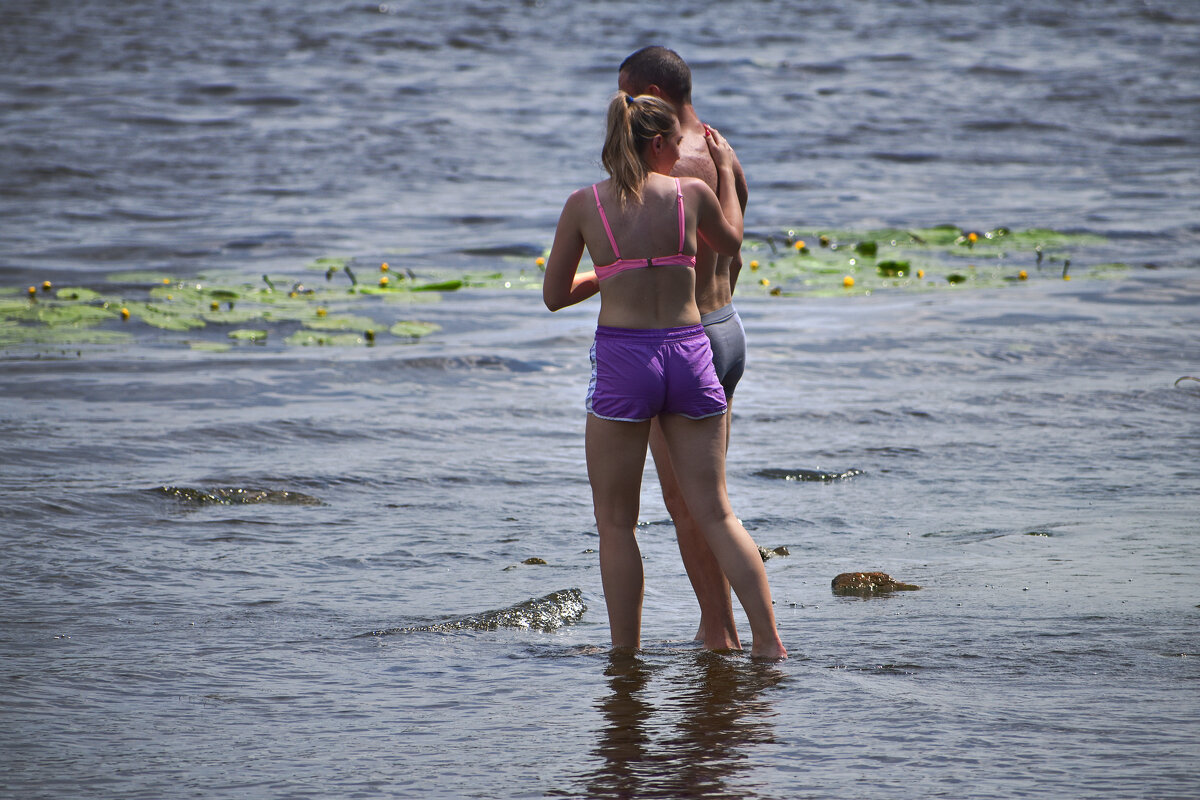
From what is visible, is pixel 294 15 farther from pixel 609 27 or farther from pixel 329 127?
pixel 329 127

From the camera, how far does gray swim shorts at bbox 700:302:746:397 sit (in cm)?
412

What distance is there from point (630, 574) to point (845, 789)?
1130 mm

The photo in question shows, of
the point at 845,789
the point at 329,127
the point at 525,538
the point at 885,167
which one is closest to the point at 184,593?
the point at 525,538

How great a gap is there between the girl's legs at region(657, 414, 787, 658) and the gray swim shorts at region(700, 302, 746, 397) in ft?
0.86

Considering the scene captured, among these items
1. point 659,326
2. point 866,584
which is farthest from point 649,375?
point 866,584

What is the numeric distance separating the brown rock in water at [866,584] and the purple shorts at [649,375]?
1.13 metres

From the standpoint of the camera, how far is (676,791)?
9.96ft

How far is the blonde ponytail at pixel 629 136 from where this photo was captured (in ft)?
12.2

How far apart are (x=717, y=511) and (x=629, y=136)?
3.67 feet

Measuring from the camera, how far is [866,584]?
4660mm

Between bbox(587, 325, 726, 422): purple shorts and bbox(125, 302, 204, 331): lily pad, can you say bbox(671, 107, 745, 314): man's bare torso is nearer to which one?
bbox(587, 325, 726, 422): purple shorts

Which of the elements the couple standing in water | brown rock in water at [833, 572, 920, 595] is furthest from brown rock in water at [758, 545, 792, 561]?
the couple standing in water

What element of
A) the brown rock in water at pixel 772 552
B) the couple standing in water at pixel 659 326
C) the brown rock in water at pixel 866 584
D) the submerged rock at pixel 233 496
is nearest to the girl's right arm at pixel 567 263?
the couple standing in water at pixel 659 326

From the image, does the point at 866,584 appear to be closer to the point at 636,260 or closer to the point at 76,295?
the point at 636,260
